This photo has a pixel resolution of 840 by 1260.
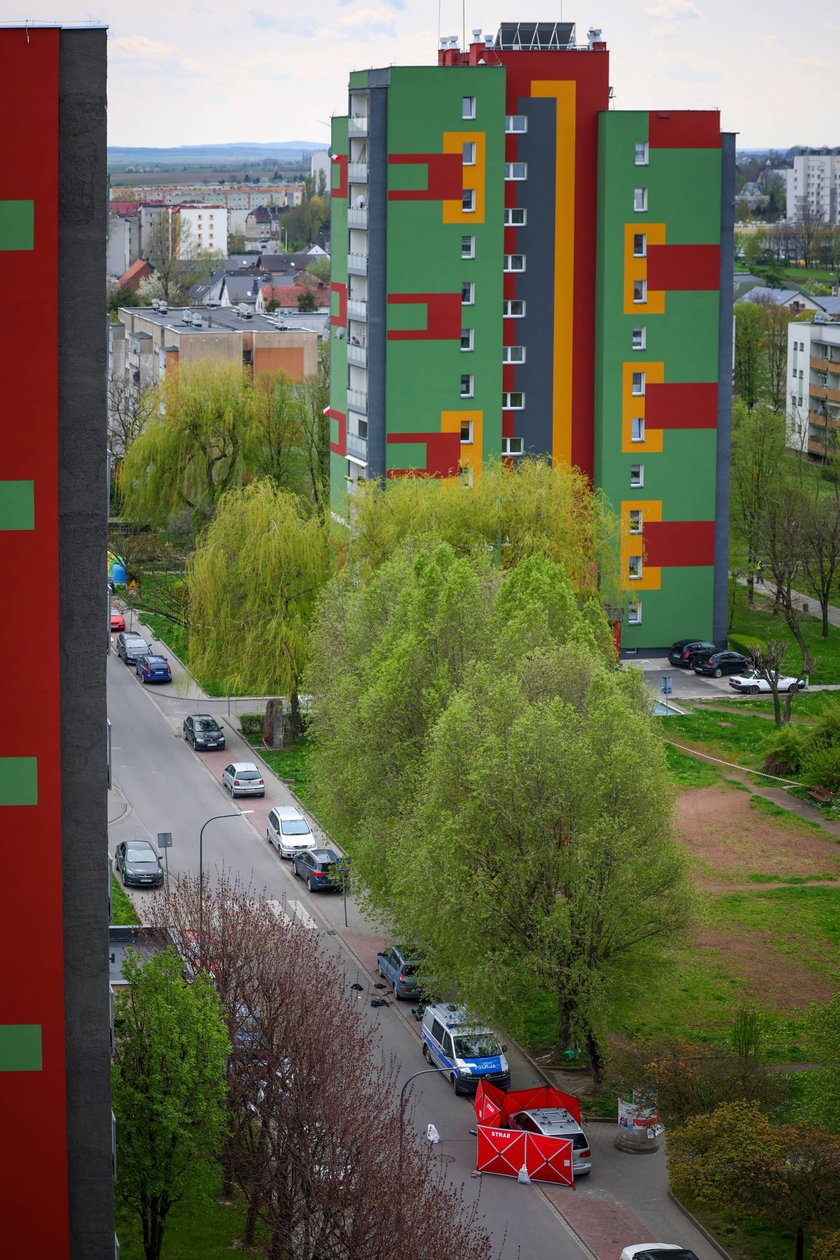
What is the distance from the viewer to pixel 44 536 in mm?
22359

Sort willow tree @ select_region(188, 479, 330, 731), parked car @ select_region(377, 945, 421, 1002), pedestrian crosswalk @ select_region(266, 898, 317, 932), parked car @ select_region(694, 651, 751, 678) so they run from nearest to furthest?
parked car @ select_region(377, 945, 421, 1002)
pedestrian crosswalk @ select_region(266, 898, 317, 932)
willow tree @ select_region(188, 479, 330, 731)
parked car @ select_region(694, 651, 751, 678)

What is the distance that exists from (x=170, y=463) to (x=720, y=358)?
2049cm

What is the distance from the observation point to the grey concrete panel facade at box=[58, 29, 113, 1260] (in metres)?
22.0

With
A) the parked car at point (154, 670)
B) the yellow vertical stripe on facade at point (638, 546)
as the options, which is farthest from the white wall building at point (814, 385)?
the parked car at point (154, 670)

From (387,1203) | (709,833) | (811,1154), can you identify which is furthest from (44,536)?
(709,833)

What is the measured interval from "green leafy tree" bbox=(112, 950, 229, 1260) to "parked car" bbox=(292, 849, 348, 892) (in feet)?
52.4

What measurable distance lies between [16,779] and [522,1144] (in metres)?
12.3

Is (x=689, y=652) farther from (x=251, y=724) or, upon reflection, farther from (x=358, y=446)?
(x=251, y=724)

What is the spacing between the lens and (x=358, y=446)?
64812 millimetres

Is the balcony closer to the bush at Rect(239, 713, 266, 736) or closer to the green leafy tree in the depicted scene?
the bush at Rect(239, 713, 266, 736)

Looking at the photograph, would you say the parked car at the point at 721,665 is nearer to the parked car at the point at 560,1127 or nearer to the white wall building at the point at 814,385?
the parked car at the point at 560,1127

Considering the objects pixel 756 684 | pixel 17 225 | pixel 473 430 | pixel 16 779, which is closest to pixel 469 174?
pixel 473 430

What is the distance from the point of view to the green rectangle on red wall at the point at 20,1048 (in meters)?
22.9

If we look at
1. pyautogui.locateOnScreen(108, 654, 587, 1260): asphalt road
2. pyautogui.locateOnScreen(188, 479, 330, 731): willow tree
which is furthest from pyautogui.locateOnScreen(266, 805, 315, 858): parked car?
pyautogui.locateOnScreen(188, 479, 330, 731): willow tree
